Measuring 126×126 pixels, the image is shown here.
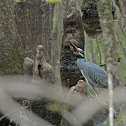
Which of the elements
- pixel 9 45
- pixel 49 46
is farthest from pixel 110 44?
pixel 49 46

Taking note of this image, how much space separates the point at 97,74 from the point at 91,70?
0.09 meters

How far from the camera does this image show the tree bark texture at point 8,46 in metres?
2.31

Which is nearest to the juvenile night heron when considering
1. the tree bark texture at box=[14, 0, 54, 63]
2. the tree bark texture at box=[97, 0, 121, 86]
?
the tree bark texture at box=[97, 0, 121, 86]

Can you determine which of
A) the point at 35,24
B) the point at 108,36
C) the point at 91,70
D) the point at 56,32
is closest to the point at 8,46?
the point at 91,70

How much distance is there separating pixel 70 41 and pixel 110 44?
165cm

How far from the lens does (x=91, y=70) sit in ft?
9.81

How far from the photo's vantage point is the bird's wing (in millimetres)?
2812

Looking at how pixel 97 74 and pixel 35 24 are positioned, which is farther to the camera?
pixel 35 24

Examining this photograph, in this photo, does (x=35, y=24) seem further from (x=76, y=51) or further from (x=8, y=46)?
(x=8, y=46)

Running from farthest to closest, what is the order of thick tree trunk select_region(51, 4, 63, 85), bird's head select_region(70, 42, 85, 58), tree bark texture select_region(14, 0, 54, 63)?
tree bark texture select_region(14, 0, 54, 63) → thick tree trunk select_region(51, 4, 63, 85) → bird's head select_region(70, 42, 85, 58)

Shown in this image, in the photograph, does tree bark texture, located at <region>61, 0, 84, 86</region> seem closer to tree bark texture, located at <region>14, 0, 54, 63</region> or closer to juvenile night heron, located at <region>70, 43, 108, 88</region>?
juvenile night heron, located at <region>70, 43, 108, 88</region>

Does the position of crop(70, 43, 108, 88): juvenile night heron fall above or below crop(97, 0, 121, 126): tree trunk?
below

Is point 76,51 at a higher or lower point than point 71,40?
lower

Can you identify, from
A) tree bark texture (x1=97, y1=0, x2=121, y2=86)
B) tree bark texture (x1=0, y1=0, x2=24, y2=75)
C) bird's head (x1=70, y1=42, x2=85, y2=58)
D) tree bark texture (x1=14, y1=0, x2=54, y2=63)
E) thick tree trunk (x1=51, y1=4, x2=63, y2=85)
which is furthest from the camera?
tree bark texture (x1=14, y1=0, x2=54, y2=63)
